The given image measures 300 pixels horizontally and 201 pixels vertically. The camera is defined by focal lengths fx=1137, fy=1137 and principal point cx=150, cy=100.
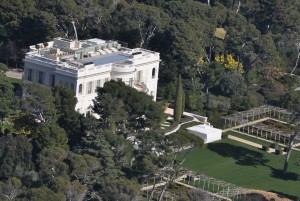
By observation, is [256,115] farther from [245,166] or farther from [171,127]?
[245,166]

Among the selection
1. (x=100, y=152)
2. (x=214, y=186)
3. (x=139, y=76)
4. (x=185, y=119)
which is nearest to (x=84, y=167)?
(x=100, y=152)

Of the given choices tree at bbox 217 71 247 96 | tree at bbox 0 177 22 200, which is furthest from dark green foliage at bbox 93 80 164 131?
tree at bbox 217 71 247 96

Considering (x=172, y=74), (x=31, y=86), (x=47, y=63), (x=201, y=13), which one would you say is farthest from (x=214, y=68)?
(x=31, y=86)

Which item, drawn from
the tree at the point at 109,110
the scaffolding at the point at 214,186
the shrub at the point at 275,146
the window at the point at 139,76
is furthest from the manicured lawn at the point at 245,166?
the window at the point at 139,76

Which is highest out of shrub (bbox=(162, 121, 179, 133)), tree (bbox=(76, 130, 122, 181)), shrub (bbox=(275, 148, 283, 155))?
tree (bbox=(76, 130, 122, 181))

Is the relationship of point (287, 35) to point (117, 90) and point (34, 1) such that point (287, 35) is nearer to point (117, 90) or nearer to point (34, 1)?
point (34, 1)

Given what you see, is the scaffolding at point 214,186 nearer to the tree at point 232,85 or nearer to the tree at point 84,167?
the tree at point 84,167

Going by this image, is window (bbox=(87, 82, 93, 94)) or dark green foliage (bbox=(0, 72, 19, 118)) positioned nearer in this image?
dark green foliage (bbox=(0, 72, 19, 118))

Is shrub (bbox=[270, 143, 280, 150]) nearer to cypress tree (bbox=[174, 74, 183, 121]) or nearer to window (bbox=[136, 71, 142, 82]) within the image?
cypress tree (bbox=[174, 74, 183, 121])
